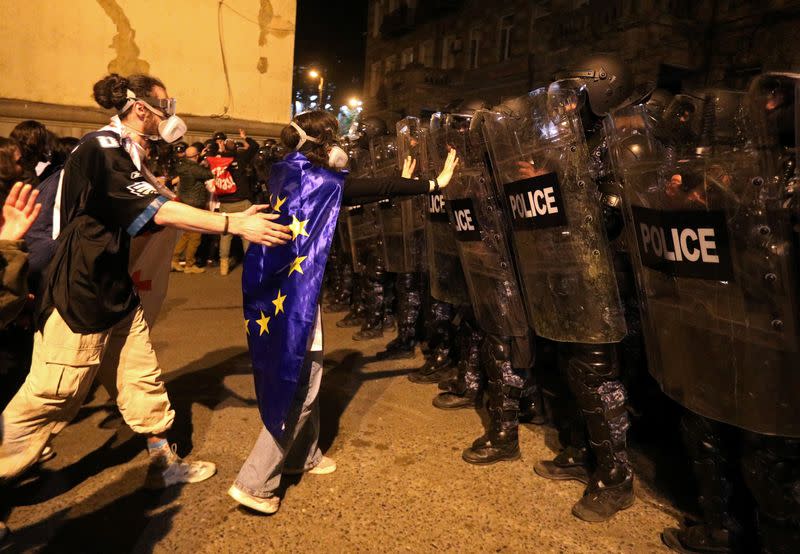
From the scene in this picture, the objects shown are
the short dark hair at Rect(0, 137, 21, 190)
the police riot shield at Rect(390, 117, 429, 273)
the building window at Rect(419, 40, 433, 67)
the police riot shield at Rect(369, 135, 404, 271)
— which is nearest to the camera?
the short dark hair at Rect(0, 137, 21, 190)

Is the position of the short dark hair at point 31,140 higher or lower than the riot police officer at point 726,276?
higher

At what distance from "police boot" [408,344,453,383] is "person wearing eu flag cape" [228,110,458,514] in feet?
6.08

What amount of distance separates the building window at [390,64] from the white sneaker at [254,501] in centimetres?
3345

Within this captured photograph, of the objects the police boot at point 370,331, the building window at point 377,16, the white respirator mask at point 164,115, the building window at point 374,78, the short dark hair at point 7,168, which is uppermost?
the building window at point 377,16

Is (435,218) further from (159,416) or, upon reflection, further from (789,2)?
(789,2)

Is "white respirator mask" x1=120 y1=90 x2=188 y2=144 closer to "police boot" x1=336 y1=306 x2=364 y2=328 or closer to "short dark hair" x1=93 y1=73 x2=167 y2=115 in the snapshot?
"short dark hair" x1=93 y1=73 x2=167 y2=115

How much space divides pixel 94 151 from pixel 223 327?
386 cm

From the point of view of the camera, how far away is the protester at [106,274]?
2.41 metres

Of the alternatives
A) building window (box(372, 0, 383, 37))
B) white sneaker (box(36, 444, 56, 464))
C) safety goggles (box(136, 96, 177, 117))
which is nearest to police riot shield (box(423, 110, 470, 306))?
safety goggles (box(136, 96, 177, 117))

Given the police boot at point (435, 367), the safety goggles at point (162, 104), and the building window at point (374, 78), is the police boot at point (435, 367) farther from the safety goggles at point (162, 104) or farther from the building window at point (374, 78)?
the building window at point (374, 78)

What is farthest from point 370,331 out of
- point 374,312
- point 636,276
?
point 636,276

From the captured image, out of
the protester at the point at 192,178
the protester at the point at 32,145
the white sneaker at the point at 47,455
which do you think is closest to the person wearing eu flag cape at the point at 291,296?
the white sneaker at the point at 47,455

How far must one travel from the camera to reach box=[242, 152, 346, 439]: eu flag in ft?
8.41

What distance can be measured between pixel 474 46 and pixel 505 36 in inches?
99.8
